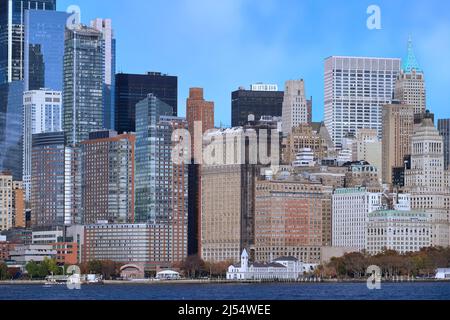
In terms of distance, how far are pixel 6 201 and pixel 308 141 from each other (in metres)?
12.1

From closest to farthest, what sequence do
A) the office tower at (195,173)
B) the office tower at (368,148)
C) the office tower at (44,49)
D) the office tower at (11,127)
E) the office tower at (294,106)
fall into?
the office tower at (195,173)
the office tower at (294,106)
the office tower at (368,148)
the office tower at (11,127)
the office tower at (44,49)

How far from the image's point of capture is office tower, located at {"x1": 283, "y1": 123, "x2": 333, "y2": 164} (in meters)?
54.5

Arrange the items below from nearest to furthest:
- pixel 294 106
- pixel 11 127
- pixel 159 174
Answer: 1. pixel 159 174
2. pixel 294 106
3. pixel 11 127

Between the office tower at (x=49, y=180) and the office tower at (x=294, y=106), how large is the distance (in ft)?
28.2

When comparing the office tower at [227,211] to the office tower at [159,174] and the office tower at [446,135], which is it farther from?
the office tower at [446,135]

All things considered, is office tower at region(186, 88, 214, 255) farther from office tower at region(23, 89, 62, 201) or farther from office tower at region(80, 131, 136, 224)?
office tower at region(23, 89, 62, 201)

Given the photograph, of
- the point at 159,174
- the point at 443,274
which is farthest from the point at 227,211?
the point at 443,274

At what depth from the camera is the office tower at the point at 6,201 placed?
53.5m

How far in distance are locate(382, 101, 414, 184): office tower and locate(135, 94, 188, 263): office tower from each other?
882cm

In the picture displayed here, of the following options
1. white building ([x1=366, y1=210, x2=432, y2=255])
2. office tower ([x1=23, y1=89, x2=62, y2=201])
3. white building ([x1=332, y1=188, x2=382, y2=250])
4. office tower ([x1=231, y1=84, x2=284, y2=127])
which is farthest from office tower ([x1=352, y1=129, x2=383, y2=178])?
office tower ([x1=23, y1=89, x2=62, y2=201])

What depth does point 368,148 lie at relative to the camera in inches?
2173

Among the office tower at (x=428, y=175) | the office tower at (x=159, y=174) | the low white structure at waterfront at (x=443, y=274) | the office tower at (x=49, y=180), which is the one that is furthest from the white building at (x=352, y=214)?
the office tower at (x=49, y=180)

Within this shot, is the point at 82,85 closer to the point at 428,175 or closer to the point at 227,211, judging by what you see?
the point at 227,211
